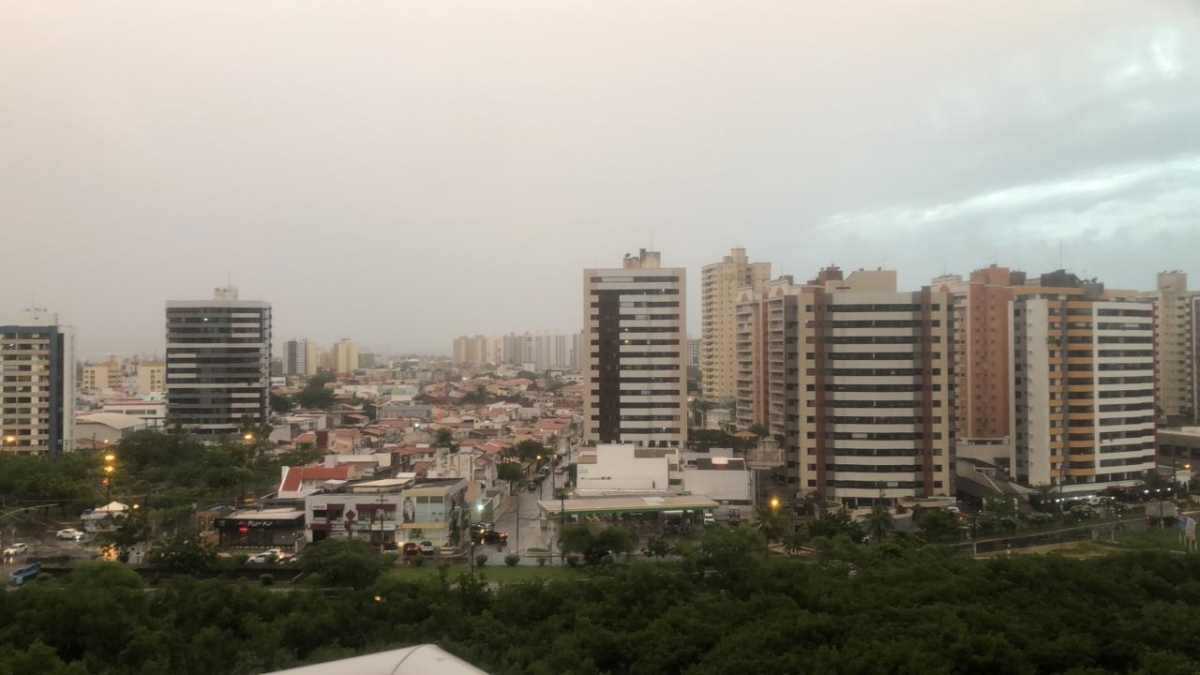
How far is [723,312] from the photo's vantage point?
21.3 meters

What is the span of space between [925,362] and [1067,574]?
5470mm

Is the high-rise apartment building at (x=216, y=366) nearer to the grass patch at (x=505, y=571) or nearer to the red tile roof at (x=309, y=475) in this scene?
the red tile roof at (x=309, y=475)

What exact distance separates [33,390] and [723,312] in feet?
48.4

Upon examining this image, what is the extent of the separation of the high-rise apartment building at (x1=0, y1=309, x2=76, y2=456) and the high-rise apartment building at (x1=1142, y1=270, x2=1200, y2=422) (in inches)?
837

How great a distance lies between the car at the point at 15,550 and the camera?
26.8ft

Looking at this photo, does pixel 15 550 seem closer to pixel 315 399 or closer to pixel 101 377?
pixel 315 399

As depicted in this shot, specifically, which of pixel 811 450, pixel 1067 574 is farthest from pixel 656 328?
pixel 1067 574

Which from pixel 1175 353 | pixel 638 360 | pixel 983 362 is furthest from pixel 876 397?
pixel 1175 353

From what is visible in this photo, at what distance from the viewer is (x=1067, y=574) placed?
18.4 ft

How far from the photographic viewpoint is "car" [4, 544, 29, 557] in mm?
8180

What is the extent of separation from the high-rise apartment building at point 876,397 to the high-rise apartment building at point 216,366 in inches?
455

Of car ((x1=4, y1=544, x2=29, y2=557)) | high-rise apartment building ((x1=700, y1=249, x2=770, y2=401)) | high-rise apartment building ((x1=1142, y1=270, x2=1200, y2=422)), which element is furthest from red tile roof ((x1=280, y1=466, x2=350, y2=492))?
high-rise apartment building ((x1=1142, y1=270, x2=1200, y2=422))

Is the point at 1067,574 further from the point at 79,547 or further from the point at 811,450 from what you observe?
the point at 79,547

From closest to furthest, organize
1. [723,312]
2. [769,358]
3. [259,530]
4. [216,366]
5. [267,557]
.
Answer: [267,557] → [259,530] → [769,358] → [216,366] → [723,312]
